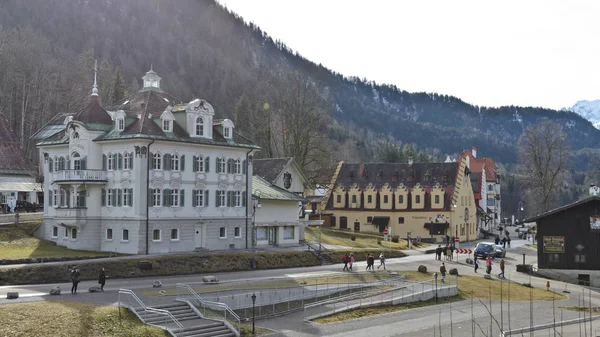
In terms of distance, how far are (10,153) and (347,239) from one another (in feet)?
126

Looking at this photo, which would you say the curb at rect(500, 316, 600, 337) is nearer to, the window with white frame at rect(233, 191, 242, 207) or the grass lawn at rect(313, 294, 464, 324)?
the grass lawn at rect(313, 294, 464, 324)

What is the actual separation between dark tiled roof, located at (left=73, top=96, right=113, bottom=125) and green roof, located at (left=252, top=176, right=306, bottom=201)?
1534 cm

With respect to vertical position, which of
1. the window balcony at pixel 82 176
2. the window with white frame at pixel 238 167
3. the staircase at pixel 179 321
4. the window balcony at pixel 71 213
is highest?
the window with white frame at pixel 238 167

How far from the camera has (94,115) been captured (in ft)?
196

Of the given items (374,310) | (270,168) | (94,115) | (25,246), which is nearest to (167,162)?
(94,115)

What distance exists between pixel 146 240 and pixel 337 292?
17.3 m

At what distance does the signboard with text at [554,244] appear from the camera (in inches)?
2425

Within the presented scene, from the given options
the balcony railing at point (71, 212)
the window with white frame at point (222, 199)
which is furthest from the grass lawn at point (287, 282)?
the balcony railing at point (71, 212)

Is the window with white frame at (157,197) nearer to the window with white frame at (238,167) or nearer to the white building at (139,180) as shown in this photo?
the white building at (139,180)

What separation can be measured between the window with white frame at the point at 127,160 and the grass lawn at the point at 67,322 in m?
22.6

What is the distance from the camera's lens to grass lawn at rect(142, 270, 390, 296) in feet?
140

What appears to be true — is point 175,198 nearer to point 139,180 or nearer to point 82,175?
point 139,180

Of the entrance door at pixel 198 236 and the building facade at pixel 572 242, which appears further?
the entrance door at pixel 198 236

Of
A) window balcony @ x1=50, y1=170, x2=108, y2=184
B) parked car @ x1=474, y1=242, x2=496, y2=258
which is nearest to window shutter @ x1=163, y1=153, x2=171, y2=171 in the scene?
window balcony @ x1=50, y1=170, x2=108, y2=184
